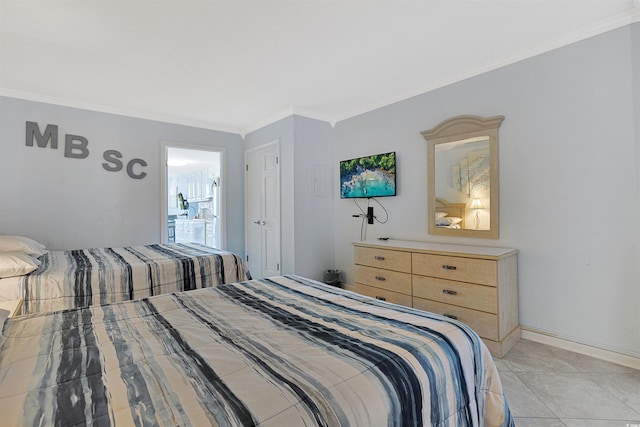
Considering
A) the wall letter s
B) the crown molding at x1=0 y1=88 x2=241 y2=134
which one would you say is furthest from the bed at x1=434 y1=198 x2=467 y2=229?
the wall letter s

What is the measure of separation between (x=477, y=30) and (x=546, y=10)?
42 cm

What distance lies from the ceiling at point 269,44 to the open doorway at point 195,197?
1.79m

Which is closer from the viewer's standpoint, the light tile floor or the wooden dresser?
the light tile floor

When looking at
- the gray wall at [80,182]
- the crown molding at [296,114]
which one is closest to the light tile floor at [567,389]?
the crown molding at [296,114]

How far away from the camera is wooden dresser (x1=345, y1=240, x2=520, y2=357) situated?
2324 mm

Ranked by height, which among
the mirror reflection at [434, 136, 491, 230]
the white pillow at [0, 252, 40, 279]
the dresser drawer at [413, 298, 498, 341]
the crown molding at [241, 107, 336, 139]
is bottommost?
the dresser drawer at [413, 298, 498, 341]

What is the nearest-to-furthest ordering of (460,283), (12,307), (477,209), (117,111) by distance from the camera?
(12,307), (460,283), (477,209), (117,111)

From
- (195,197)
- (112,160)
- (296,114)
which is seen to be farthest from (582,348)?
(195,197)

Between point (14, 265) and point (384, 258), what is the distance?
2.89 meters

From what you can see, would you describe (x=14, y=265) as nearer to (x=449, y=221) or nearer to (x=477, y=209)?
(x=449, y=221)

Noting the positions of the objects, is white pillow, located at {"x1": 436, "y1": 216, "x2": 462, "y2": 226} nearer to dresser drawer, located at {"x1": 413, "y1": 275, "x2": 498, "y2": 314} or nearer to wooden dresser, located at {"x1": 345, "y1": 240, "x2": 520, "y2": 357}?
wooden dresser, located at {"x1": 345, "y1": 240, "x2": 520, "y2": 357}

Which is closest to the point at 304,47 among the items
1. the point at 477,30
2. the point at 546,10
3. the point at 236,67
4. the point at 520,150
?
the point at 236,67

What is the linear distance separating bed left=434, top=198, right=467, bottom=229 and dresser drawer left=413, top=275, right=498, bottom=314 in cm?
67

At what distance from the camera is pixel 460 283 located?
2.49 m
